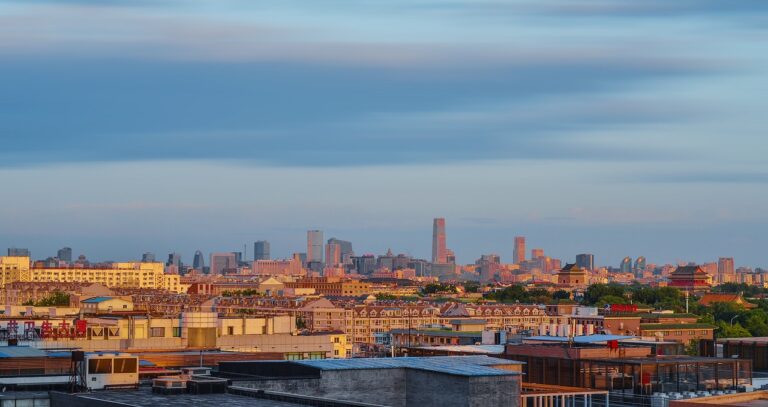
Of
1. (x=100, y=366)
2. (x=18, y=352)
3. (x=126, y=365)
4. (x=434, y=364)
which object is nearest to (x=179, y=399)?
(x=100, y=366)

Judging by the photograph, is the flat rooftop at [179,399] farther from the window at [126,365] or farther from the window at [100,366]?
the window at [126,365]

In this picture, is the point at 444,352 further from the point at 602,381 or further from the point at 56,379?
the point at 56,379

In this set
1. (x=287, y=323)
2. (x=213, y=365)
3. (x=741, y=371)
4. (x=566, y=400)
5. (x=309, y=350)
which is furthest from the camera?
(x=287, y=323)

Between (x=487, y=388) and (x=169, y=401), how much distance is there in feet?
35.0

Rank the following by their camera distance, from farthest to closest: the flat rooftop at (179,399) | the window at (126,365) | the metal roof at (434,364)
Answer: the window at (126,365)
the metal roof at (434,364)
the flat rooftop at (179,399)

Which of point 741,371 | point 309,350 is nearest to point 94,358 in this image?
point 741,371

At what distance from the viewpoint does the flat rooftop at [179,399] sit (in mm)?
47688

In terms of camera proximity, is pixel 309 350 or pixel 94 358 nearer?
pixel 94 358

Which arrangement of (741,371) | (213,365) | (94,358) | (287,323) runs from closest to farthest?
(94,358) < (741,371) < (213,365) < (287,323)

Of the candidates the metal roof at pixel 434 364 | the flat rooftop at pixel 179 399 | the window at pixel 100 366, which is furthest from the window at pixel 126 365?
the metal roof at pixel 434 364

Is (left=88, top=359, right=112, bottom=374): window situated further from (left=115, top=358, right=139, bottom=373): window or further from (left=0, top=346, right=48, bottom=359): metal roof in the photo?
(left=0, top=346, right=48, bottom=359): metal roof

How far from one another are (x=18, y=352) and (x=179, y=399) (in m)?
21.5

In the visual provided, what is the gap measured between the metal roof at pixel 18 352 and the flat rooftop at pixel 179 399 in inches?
581

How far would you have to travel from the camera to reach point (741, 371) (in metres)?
64.2
